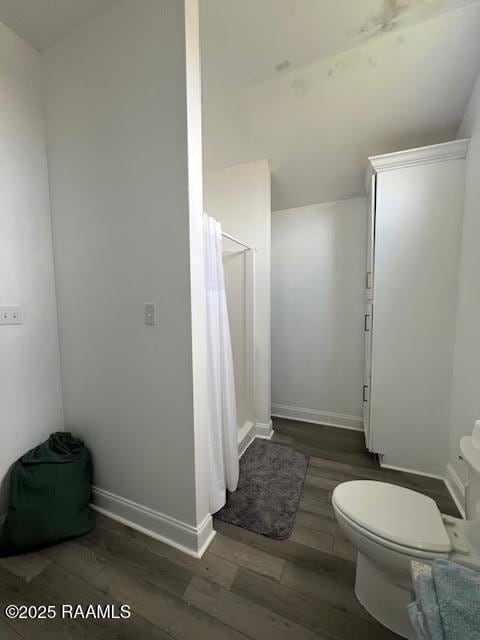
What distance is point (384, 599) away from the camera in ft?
3.17

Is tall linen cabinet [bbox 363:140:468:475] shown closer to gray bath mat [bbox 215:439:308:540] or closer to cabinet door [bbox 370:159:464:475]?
cabinet door [bbox 370:159:464:475]

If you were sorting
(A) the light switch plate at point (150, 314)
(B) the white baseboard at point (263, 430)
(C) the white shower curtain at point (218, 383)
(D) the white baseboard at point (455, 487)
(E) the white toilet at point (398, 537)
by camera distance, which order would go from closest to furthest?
(E) the white toilet at point (398, 537) < (A) the light switch plate at point (150, 314) < (C) the white shower curtain at point (218, 383) < (D) the white baseboard at point (455, 487) < (B) the white baseboard at point (263, 430)

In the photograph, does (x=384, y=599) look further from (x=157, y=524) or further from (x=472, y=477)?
(x=157, y=524)

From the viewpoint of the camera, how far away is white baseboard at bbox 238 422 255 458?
6.61 ft

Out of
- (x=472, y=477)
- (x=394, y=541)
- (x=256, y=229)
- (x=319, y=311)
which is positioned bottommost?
(x=394, y=541)

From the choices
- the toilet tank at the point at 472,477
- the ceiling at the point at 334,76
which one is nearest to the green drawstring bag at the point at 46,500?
the toilet tank at the point at 472,477

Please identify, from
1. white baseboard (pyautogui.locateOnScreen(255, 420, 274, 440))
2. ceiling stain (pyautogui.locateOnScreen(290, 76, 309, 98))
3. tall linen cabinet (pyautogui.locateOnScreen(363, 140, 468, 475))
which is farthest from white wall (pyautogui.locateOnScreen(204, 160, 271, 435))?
tall linen cabinet (pyautogui.locateOnScreen(363, 140, 468, 475))

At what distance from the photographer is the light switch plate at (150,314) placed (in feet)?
4.01

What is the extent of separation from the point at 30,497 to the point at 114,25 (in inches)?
92.3

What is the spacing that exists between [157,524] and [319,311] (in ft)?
6.94

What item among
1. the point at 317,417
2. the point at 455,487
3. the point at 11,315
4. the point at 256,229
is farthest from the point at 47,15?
the point at 455,487

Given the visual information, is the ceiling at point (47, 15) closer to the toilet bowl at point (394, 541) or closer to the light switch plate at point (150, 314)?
the light switch plate at point (150, 314)

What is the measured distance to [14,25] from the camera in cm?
126

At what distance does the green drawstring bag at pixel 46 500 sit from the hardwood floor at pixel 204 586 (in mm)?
74
